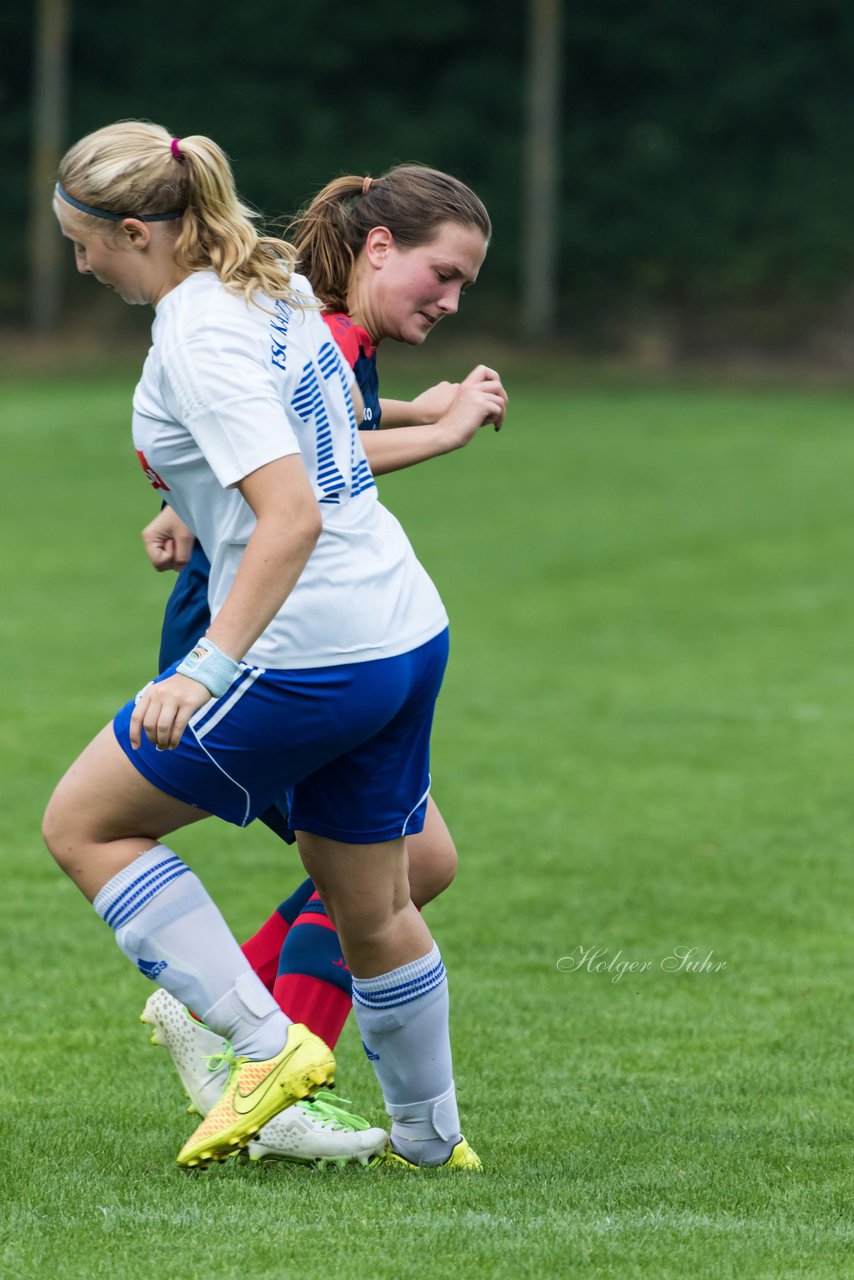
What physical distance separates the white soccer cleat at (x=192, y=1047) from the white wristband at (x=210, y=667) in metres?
0.84

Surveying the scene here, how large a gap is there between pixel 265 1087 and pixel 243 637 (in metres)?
0.84

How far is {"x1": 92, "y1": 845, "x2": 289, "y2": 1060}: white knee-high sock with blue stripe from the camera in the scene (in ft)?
11.3

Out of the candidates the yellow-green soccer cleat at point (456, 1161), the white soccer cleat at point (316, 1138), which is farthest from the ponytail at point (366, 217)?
the yellow-green soccer cleat at point (456, 1161)

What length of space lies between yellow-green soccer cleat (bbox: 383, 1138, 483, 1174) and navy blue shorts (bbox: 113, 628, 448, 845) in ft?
2.29

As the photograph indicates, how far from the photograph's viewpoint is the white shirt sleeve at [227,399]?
3133 mm

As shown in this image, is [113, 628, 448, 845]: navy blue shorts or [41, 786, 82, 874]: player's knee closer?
[113, 628, 448, 845]: navy blue shorts

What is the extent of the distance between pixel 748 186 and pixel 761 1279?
34232 mm

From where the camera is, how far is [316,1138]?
3.71 m

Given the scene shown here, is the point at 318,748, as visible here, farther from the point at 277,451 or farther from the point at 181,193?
the point at 181,193

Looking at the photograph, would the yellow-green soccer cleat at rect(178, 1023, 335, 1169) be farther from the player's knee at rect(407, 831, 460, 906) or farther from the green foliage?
the green foliage

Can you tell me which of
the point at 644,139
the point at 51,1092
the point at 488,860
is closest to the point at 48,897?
the point at 488,860

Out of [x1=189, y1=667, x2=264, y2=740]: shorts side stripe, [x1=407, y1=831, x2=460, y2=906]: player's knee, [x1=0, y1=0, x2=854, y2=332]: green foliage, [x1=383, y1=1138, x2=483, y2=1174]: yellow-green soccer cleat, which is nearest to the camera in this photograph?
[x1=189, y1=667, x2=264, y2=740]: shorts side stripe

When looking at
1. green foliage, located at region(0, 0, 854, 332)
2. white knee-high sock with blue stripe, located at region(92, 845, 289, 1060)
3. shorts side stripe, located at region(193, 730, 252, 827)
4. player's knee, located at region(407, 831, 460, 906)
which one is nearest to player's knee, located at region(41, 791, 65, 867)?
white knee-high sock with blue stripe, located at region(92, 845, 289, 1060)

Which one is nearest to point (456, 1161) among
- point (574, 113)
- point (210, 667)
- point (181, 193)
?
point (210, 667)
